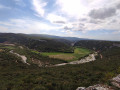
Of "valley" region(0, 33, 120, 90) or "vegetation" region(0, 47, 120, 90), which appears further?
"valley" region(0, 33, 120, 90)

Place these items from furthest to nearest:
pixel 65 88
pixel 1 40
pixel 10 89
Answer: pixel 1 40 → pixel 65 88 → pixel 10 89

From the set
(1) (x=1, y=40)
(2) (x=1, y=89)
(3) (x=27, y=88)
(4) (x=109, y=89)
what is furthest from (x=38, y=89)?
(1) (x=1, y=40)

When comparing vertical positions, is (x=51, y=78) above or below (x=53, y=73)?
above

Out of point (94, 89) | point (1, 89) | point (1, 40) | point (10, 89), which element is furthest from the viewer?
point (1, 40)

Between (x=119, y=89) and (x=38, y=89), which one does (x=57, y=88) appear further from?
(x=119, y=89)

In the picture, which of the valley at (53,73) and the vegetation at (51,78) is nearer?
→ the vegetation at (51,78)

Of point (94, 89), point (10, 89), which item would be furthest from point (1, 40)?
point (94, 89)

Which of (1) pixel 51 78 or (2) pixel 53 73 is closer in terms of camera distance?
(1) pixel 51 78

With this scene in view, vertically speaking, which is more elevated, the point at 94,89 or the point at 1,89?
the point at 94,89

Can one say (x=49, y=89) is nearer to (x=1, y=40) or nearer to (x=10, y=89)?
(x=10, y=89)

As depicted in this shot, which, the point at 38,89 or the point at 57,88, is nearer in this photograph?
the point at 38,89
